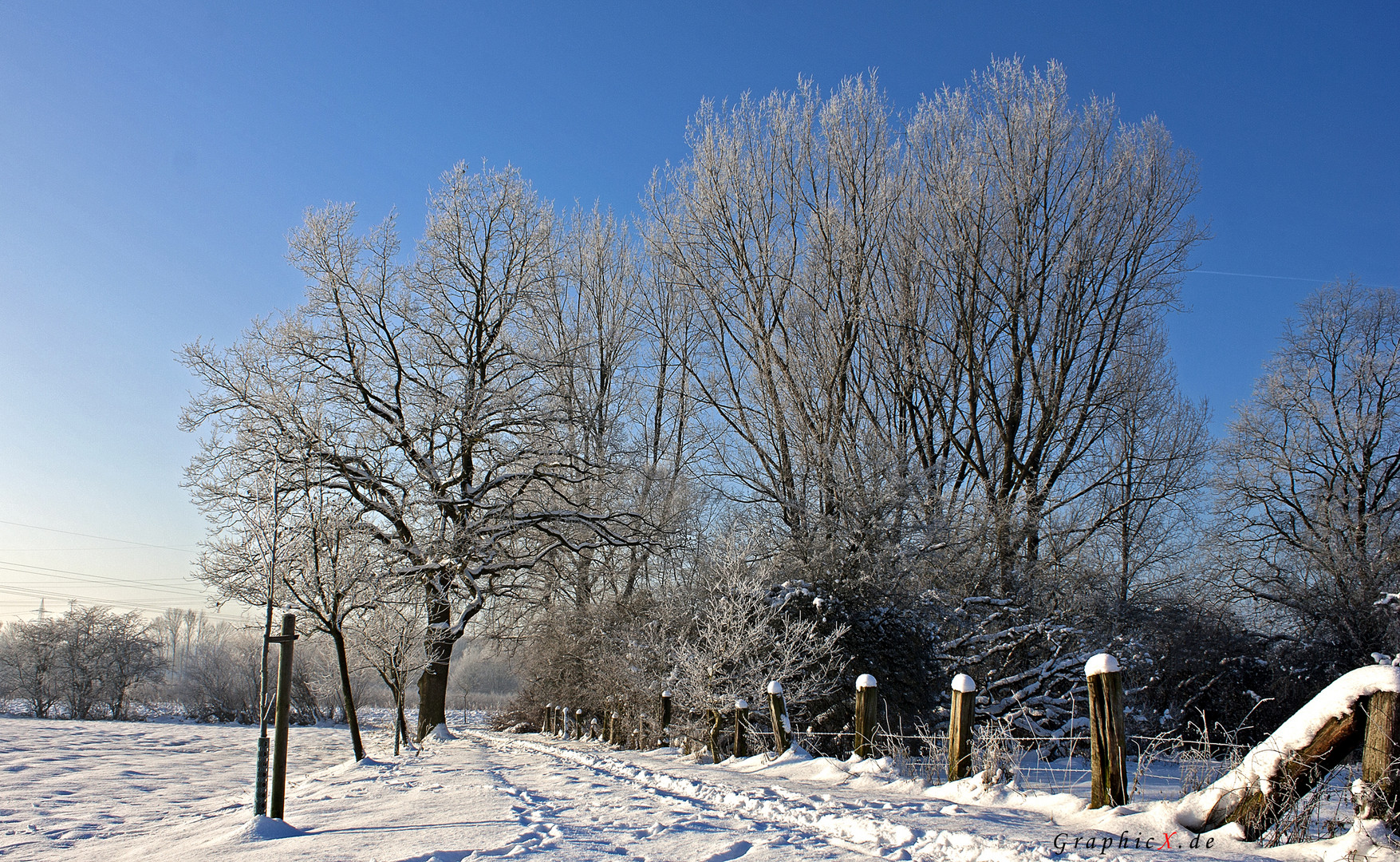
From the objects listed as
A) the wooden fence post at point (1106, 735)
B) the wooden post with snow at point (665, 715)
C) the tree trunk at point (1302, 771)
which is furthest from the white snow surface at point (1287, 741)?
the wooden post with snow at point (665, 715)

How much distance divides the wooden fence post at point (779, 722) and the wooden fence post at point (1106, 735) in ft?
14.4

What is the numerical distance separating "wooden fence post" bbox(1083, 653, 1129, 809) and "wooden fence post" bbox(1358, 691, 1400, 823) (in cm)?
112

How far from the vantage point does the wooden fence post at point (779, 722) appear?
8.64 meters

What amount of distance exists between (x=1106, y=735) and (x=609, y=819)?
3027mm

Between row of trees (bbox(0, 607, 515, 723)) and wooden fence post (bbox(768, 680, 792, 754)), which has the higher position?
wooden fence post (bbox(768, 680, 792, 754))

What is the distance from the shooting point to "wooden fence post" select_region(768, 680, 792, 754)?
864 cm

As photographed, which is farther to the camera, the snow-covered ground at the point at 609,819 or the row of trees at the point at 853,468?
the row of trees at the point at 853,468

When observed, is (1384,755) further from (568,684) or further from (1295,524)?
(1295,524)

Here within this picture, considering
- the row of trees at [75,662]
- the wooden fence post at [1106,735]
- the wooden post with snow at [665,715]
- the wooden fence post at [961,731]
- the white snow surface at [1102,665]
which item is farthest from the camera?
the row of trees at [75,662]

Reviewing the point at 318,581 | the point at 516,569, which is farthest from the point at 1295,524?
the point at 318,581

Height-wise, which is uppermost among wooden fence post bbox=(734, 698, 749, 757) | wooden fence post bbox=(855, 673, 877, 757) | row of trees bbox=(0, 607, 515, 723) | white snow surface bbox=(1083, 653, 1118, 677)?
white snow surface bbox=(1083, 653, 1118, 677)

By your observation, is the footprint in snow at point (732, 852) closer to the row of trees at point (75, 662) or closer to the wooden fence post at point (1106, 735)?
the wooden fence post at point (1106, 735)

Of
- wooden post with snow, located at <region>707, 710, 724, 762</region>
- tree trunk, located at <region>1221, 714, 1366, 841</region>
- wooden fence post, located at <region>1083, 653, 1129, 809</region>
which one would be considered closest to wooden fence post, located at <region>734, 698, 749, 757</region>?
wooden post with snow, located at <region>707, 710, 724, 762</region>

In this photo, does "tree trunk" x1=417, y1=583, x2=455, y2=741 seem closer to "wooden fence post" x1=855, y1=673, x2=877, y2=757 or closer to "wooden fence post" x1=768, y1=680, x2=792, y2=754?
"wooden fence post" x1=768, y1=680, x2=792, y2=754
